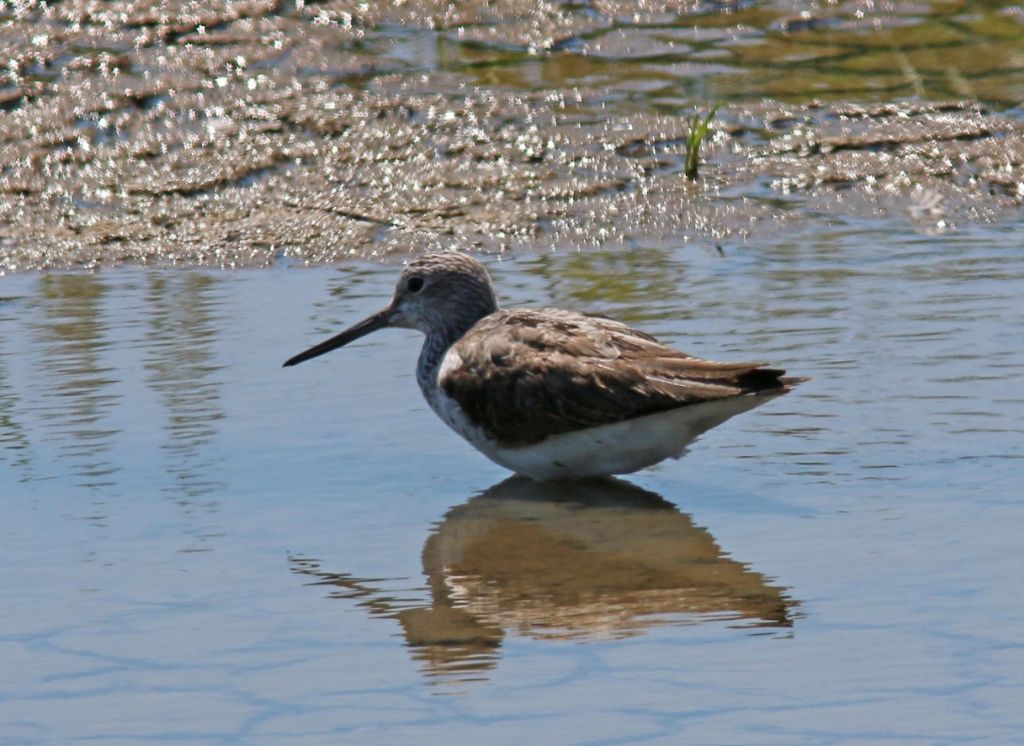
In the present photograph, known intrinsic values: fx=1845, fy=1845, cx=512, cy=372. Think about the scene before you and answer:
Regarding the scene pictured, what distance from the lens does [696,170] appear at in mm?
11430

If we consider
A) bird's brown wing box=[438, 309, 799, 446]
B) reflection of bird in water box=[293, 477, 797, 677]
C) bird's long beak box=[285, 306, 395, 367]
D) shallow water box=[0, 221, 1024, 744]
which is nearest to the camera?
shallow water box=[0, 221, 1024, 744]

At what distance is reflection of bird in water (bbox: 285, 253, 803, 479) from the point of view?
7086mm

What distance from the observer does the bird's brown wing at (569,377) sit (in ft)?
23.2

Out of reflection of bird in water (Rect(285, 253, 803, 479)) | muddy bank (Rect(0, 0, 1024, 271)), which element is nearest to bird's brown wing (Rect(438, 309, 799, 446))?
reflection of bird in water (Rect(285, 253, 803, 479))

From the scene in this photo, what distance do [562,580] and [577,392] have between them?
4.36 feet

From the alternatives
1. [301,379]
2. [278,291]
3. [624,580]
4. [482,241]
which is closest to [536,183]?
[482,241]

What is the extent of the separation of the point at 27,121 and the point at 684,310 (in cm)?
514

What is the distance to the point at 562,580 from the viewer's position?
6.19 meters

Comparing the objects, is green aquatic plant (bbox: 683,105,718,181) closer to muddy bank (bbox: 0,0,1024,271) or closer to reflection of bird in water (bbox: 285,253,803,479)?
muddy bank (bbox: 0,0,1024,271)

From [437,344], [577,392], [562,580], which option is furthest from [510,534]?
[437,344]

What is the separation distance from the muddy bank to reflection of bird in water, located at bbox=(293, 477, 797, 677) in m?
4.08

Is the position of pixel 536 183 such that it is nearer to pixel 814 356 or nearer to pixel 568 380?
pixel 814 356

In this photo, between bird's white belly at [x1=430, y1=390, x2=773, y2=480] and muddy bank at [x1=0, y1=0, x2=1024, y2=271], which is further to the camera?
muddy bank at [x1=0, y1=0, x2=1024, y2=271]

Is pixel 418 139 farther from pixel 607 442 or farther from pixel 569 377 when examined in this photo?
pixel 607 442
